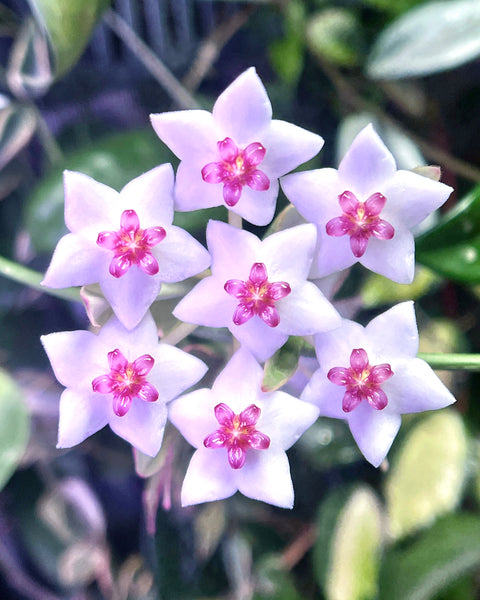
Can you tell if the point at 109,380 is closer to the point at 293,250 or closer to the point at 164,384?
the point at 164,384

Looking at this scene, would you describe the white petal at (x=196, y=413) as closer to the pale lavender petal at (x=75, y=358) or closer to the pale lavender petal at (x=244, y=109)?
the pale lavender petal at (x=75, y=358)

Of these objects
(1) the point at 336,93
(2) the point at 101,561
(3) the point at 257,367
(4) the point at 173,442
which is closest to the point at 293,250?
(3) the point at 257,367

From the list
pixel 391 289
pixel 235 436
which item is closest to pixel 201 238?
pixel 391 289

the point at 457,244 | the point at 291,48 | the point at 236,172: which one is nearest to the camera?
the point at 236,172

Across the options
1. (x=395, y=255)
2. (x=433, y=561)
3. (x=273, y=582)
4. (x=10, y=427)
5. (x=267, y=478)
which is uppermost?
(x=395, y=255)

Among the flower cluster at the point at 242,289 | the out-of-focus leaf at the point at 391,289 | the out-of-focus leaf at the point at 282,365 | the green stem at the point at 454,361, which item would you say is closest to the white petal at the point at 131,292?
the flower cluster at the point at 242,289

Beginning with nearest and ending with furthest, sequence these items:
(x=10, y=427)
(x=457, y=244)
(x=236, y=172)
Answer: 1. (x=236, y=172)
2. (x=457, y=244)
3. (x=10, y=427)

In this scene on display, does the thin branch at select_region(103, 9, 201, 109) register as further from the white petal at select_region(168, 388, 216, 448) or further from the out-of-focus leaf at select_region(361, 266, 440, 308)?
the white petal at select_region(168, 388, 216, 448)

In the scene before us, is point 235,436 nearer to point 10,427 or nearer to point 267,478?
point 267,478
